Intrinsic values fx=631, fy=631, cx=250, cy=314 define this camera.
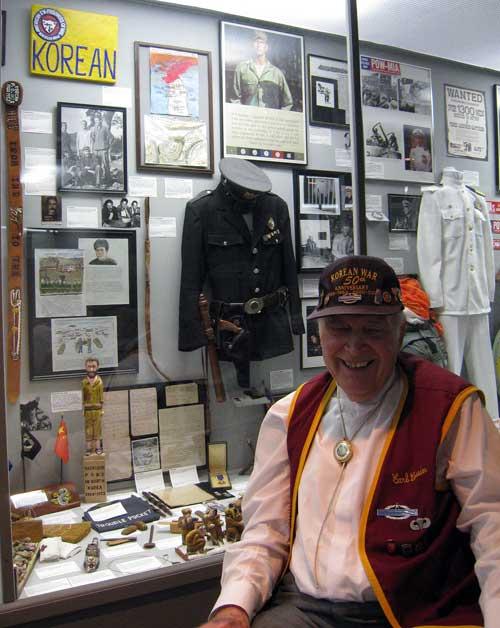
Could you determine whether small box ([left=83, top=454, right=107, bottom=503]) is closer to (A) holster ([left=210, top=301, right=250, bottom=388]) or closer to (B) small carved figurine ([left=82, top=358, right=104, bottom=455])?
(B) small carved figurine ([left=82, top=358, right=104, bottom=455])

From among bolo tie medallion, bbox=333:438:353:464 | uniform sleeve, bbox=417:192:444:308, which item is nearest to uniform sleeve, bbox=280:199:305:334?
uniform sleeve, bbox=417:192:444:308

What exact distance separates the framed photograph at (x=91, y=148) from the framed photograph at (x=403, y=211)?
1235mm

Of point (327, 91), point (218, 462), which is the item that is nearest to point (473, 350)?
point (218, 462)

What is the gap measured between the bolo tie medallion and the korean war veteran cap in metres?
0.28

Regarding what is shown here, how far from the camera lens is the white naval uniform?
3.01 metres

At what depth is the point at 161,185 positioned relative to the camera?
9.00 ft

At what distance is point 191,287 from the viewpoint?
2721mm

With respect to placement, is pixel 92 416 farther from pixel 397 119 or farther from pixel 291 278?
pixel 397 119

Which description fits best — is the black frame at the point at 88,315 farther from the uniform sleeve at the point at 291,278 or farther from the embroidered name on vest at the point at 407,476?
the embroidered name on vest at the point at 407,476

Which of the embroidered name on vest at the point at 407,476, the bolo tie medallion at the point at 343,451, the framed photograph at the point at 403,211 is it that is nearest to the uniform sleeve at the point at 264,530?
the bolo tie medallion at the point at 343,451

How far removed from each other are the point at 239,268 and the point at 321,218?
0.53 m

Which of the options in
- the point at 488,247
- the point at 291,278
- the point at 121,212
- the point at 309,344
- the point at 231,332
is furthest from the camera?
the point at 488,247

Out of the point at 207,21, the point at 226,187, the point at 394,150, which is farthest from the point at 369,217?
the point at 207,21

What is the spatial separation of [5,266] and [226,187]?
3.23 ft
